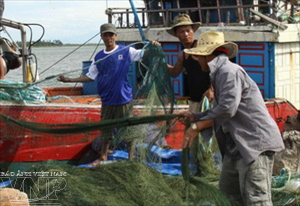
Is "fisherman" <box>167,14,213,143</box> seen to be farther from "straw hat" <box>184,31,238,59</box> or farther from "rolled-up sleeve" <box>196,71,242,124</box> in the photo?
"rolled-up sleeve" <box>196,71,242,124</box>

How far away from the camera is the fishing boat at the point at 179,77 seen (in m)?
7.44

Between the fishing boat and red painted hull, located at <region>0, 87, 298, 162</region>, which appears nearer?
red painted hull, located at <region>0, 87, 298, 162</region>

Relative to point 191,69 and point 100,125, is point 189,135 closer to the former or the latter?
point 100,125

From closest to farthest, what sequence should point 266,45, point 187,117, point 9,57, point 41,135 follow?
point 187,117
point 41,135
point 9,57
point 266,45

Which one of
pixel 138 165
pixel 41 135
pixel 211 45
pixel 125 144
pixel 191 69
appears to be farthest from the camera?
pixel 191 69

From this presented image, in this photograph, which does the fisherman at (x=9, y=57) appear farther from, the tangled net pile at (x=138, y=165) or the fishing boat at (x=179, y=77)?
the tangled net pile at (x=138, y=165)

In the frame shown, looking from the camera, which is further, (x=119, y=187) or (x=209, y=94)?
(x=209, y=94)

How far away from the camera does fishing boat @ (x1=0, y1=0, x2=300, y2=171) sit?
744 centimetres

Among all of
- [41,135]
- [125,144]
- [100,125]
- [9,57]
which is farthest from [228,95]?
[9,57]

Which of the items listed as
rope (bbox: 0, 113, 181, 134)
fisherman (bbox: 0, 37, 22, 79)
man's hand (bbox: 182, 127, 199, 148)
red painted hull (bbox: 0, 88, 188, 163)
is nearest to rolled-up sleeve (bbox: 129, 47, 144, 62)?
red painted hull (bbox: 0, 88, 188, 163)

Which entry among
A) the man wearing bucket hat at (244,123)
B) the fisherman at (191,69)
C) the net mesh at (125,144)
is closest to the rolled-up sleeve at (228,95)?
the man wearing bucket hat at (244,123)

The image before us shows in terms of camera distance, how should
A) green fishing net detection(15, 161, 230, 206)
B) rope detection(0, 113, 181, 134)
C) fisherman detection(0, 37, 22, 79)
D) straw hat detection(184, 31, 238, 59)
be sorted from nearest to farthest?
straw hat detection(184, 31, 238, 59) → rope detection(0, 113, 181, 134) → green fishing net detection(15, 161, 230, 206) → fisherman detection(0, 37, 22, 79)

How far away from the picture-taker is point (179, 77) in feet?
37.2

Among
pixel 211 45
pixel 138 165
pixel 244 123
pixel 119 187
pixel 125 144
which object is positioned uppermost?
pixel 211 45
